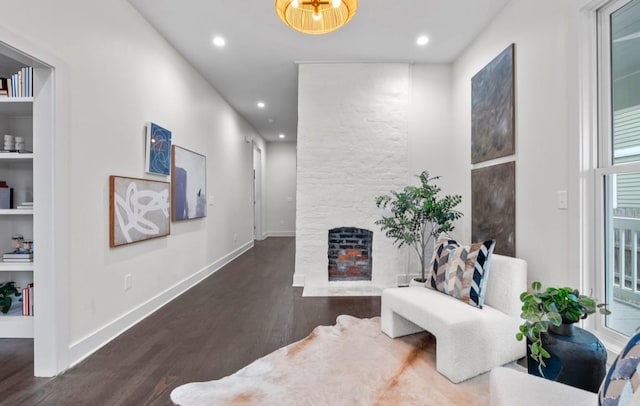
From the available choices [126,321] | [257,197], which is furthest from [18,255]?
[257,197]

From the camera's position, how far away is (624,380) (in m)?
0.80

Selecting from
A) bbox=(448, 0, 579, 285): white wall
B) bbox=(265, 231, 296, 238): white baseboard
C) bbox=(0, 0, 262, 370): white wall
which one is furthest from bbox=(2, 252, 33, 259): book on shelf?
bbox=(265, 231, 296, 238): white baseboard

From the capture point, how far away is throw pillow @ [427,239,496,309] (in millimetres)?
1957

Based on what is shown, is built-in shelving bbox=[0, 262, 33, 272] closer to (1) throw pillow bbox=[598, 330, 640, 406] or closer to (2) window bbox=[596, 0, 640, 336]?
(1) throw pillow bbox=[598, 330, 640, 406]

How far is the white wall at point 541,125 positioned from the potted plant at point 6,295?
4.13 metres

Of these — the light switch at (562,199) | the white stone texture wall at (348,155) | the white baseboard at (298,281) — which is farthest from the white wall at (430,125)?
the light switch at (562,199)

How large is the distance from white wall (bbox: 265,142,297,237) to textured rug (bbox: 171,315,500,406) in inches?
256

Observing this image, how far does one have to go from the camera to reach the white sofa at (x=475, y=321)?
1711mm

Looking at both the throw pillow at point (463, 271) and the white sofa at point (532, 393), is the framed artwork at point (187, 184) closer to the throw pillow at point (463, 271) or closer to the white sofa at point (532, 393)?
the throw pillow at point (463, 271)

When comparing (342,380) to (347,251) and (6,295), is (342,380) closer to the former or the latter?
(347,251)

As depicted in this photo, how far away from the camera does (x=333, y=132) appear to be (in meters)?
3.72

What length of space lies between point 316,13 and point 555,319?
83.4 inches

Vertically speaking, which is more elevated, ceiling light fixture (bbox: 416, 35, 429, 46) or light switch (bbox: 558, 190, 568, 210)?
ceiling light fixture (bbox: 416, 35, 429, 46)

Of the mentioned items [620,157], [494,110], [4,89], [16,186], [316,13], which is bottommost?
[16,186]
